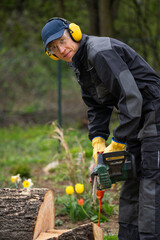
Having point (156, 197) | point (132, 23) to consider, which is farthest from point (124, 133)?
point (132, 23)

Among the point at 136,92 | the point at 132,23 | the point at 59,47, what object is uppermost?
the point at 132,23

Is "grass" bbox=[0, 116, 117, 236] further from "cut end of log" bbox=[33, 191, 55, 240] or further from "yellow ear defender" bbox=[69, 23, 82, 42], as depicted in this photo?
"yellow ear defender" bbox=[69, 23, 82, 42]

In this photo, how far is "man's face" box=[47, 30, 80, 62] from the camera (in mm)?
2359

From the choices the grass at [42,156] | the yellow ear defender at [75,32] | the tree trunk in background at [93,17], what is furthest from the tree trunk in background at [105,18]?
the yellow ear defender at [75,32]

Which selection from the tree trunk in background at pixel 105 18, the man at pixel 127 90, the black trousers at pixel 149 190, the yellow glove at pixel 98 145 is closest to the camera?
the man at pixel 127 90

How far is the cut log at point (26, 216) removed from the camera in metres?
2.47

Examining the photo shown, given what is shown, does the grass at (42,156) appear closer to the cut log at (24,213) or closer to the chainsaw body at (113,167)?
the cut log at (24,213)

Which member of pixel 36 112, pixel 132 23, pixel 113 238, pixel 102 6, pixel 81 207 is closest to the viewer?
pixel 113 238

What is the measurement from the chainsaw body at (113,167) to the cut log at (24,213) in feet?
1.91

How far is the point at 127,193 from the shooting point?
2654 mm

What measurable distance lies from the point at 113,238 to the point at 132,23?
26.4 ft

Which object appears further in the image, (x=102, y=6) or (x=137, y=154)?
(x=102, y=6)

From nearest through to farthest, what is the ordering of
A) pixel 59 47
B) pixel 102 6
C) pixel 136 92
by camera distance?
pixel 136 92 → pixel 59 47 → pixel 102 6

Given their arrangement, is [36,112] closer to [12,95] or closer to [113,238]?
[12,95]
